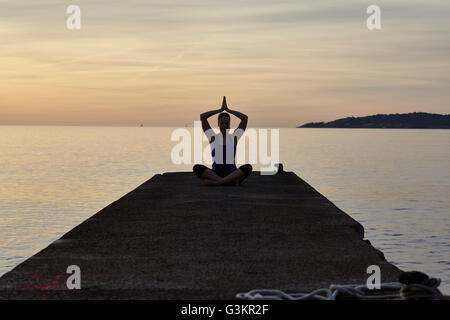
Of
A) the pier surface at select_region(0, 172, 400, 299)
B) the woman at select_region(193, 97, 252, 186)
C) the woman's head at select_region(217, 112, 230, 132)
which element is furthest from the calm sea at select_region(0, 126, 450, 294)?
the woman's head at select_region(217, 112, 230, 132)

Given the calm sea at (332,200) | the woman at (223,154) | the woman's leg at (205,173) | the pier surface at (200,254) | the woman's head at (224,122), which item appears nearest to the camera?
the pier surface at (200,254)

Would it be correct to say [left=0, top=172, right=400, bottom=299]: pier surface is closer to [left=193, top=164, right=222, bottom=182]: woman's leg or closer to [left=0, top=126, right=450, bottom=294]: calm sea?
[left=0, top=126, right=450, bottom=294]: calm sea

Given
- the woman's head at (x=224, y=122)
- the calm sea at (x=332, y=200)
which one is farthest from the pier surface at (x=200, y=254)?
the woman's head at (x=224, y=122)

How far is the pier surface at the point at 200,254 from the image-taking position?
659cm

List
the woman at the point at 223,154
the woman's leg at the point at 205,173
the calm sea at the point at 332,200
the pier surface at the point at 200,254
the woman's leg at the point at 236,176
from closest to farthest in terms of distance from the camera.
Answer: the pier surface at the point at 200,254 < the calm sea at the point at 332,200 < the woman at the point at 223,154 < the woman's leg at the point at 236,176 < the woman's leg at the point at 205,173

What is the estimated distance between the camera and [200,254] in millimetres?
8258

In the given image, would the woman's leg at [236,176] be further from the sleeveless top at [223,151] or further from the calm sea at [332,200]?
the calm sea at [332,200]

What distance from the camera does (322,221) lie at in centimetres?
1133

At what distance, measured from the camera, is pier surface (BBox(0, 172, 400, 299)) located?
6586mm

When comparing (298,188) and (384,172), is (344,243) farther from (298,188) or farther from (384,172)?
(384,172)

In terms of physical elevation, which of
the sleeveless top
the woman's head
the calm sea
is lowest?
the calm sea

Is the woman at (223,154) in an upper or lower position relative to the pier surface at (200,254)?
upper

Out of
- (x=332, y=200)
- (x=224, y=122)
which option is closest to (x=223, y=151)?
(x=224, y=122)

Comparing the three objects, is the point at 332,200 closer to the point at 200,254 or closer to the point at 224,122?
the point at 224,122
